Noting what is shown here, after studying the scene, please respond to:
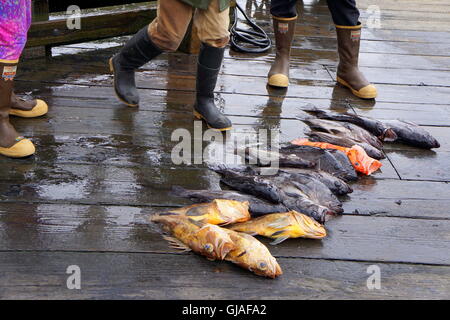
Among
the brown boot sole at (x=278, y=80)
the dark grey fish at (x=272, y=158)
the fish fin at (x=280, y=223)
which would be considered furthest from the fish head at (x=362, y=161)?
the brown boot sole at (x=278, y=80)

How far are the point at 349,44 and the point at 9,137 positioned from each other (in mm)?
2830

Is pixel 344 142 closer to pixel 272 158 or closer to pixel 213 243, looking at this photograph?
pixel 272 158

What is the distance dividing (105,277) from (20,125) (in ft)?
6.01

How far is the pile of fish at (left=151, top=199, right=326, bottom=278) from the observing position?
8.49 ft

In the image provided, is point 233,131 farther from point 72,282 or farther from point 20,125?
point 72,282

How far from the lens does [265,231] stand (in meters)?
2.85

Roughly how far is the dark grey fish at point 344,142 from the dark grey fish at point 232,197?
103 centimetres

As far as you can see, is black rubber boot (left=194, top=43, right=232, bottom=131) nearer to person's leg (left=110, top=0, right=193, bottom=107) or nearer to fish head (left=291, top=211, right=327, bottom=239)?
person's leg (left=110, top=0, right=193, bottom=107)

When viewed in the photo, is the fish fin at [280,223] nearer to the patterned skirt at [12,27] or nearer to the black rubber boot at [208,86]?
the black rubber boot at [208,86]

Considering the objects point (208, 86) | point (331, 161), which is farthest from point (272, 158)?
point (208, 86)

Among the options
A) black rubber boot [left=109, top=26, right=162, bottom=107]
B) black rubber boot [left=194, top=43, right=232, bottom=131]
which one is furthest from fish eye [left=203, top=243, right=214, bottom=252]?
black rubber boot [left=109, top=26, right=162, bottom=107]

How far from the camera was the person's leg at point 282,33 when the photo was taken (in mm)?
4859

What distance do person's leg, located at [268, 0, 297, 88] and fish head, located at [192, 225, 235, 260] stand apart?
8.16ft
